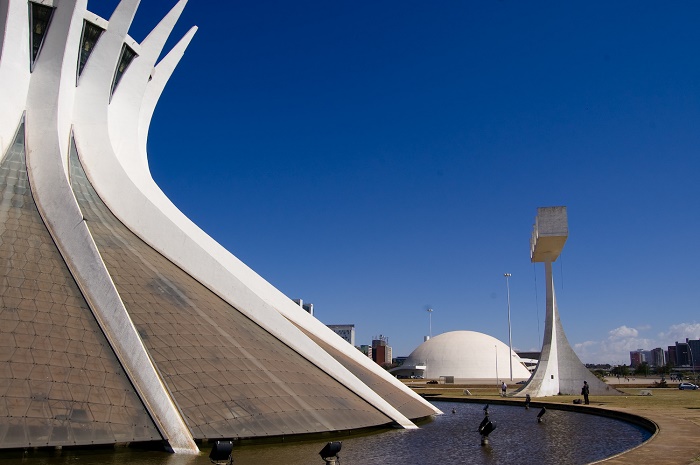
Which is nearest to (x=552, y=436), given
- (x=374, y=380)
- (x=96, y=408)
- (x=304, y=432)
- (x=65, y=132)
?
(x=374, y=380)

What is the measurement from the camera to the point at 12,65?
55.1 ft

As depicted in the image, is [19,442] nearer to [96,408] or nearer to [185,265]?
[96,408]

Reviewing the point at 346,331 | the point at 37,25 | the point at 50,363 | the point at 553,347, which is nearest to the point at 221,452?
the point at 50,363

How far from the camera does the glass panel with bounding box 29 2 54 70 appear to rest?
17.3 m

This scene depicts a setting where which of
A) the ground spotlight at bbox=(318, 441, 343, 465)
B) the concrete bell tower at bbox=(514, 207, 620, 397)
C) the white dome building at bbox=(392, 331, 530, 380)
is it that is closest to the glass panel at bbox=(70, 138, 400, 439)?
the ground spotlight at bbox=(318, 441, 343, 465)

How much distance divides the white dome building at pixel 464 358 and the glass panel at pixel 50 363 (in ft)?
193

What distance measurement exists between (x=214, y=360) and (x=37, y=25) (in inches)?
486

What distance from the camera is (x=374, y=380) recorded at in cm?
1617

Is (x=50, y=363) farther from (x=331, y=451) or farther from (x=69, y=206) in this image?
(x=331, y=451)

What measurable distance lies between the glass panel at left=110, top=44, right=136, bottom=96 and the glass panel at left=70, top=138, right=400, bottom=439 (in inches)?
216

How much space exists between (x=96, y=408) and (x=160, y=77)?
50.1 feet

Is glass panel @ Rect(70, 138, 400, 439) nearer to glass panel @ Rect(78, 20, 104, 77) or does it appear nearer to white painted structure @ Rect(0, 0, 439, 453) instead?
white painted structure @ Rect(0, 0, 439, 453)

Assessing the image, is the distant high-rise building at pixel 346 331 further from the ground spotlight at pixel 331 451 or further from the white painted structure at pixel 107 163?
the ground spotlight at pixel 331 451

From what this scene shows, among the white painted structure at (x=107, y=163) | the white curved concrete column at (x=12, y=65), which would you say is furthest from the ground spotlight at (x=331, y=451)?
the white curved concrete column at (x=12, y=65)
